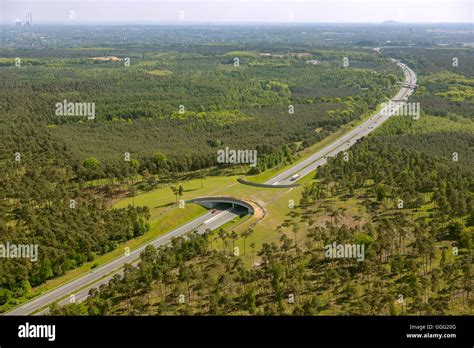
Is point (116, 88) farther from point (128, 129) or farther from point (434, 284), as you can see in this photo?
point (434, 284)

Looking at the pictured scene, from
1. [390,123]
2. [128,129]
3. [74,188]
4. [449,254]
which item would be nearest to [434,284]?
[449,254]

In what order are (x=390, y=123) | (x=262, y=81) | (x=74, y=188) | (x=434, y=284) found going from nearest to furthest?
(x=434, y=284) < (x=74, y=188) < (x=390, y=123) < (x=262, y=81)
